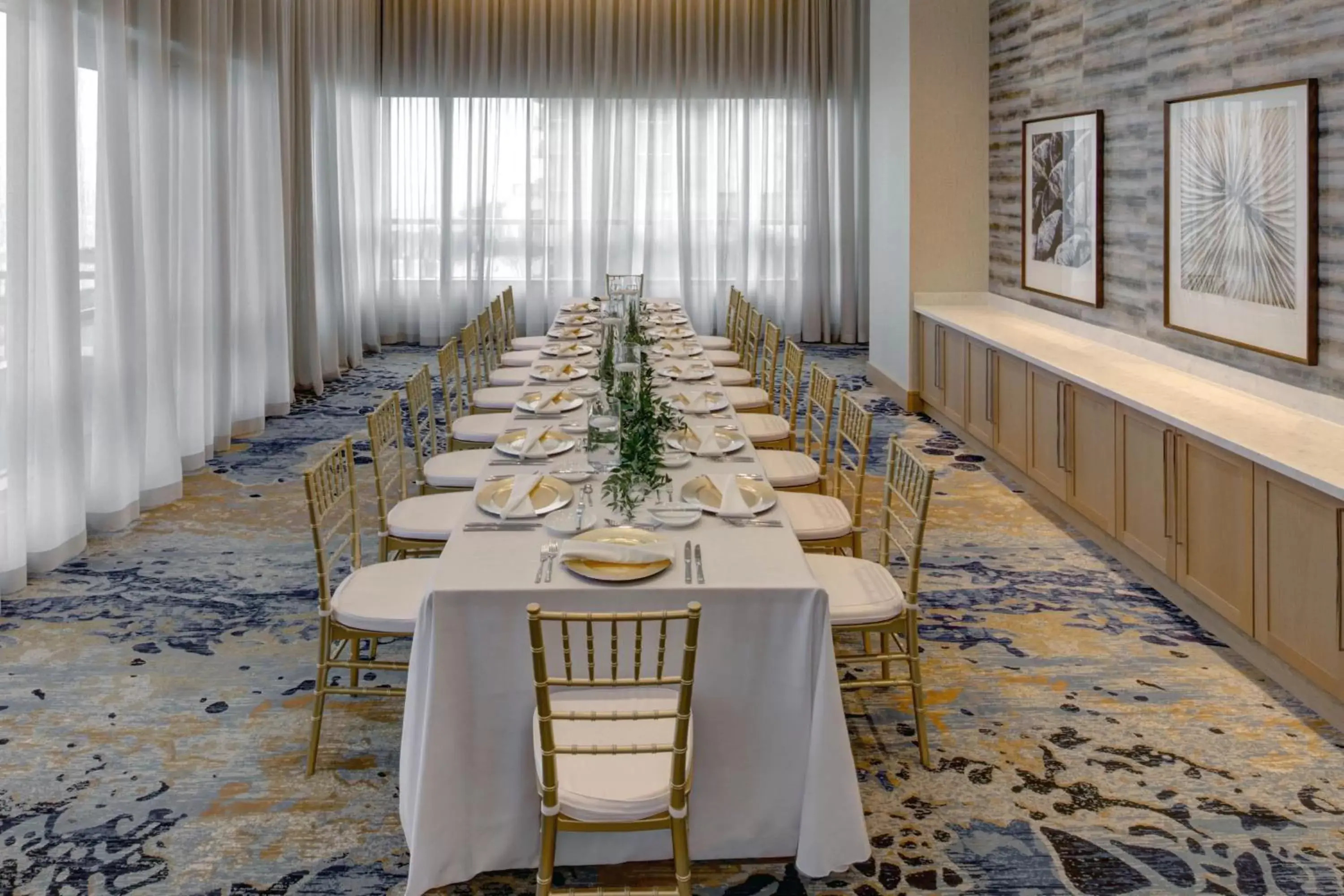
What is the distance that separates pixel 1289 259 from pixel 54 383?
491 centimetres

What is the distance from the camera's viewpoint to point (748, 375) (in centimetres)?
711

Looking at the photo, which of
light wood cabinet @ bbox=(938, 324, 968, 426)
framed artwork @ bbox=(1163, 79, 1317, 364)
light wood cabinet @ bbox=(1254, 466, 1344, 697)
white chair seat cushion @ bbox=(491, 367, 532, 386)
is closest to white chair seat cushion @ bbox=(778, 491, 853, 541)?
light wood cabinet @ bbox=(1254, 466, 1344, 697)

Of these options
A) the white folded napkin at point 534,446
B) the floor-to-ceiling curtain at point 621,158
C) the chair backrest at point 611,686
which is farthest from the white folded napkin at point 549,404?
the floor-to-ceiling curtain at point 621,158

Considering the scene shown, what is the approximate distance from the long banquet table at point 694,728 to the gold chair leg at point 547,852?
0.28 metres

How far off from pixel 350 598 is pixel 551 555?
2.35 ft

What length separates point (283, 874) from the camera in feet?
9.64

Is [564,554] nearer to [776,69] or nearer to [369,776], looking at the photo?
[369,776]

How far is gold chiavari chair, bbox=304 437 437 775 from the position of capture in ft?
10.8

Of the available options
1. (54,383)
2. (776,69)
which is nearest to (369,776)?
(54,383)

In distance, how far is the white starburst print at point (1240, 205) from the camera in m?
4.68

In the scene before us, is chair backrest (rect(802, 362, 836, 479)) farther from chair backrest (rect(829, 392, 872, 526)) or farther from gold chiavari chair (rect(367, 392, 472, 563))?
gold chiavari chair (rect(367, 392, 472, 563))

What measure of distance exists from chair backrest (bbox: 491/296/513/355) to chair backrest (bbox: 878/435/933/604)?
15.5 feet

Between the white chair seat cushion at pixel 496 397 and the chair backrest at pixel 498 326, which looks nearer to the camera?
the white chair seat cushion at pixel 496 397

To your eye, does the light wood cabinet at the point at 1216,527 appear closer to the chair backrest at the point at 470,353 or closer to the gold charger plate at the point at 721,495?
the gold charger plate at the point at 721,495
